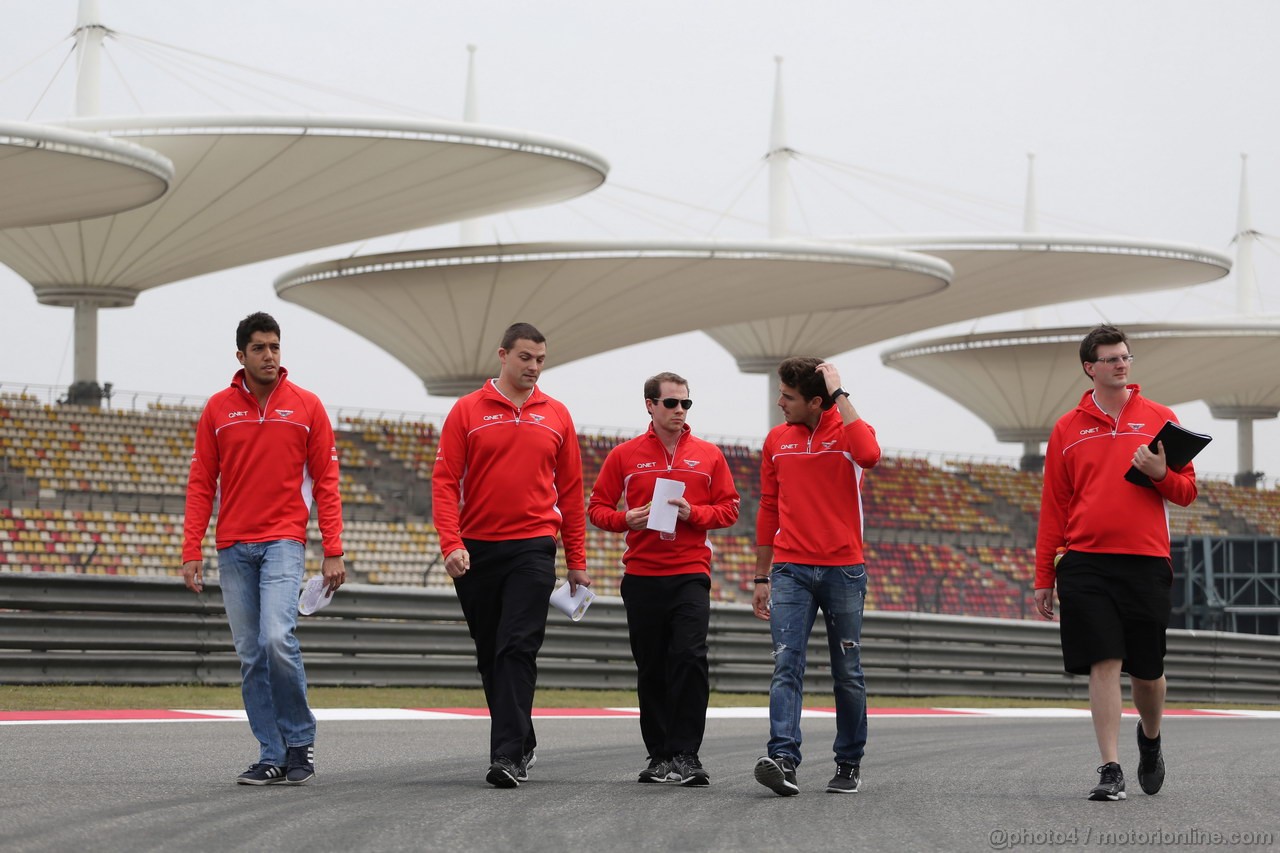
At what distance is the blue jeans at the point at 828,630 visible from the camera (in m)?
6.83

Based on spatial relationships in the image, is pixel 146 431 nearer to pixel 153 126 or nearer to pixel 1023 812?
pixel 153 126

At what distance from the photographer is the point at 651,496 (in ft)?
24.2

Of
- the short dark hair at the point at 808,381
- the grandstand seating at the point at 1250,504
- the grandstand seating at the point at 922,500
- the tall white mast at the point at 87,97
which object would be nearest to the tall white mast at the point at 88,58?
the tall white mast at the point at 87,97

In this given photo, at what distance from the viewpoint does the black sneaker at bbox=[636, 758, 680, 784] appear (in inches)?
270

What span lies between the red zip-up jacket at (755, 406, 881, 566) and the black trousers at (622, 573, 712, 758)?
0.39 meters

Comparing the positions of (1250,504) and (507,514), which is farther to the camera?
(1250,504)

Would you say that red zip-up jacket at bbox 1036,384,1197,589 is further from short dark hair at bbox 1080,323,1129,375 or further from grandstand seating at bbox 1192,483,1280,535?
grandstand seating at bbox 1192,483,1280,535

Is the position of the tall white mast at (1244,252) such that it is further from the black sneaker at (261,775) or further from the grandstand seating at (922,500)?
the black sneaker at (261,775)

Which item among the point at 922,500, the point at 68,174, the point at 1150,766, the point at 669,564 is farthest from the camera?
the point at 922,500

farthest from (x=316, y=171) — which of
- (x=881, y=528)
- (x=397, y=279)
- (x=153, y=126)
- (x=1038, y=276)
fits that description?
(x=1038, y=276)

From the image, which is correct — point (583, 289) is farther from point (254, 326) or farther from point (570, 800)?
point (570, 800)

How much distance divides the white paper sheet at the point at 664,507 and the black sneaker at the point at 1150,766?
76.3 inches

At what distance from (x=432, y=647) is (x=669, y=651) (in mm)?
5782

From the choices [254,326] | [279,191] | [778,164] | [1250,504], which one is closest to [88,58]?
[279,191]
